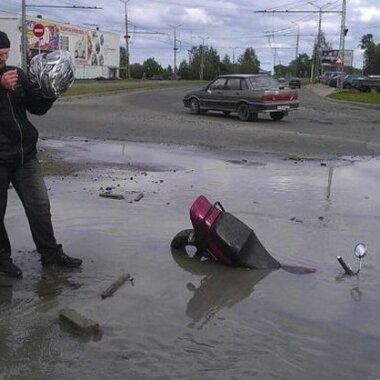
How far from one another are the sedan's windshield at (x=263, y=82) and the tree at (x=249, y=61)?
10825 cm

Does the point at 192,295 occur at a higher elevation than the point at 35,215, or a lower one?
lower

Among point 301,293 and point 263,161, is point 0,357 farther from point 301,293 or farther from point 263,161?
point 263,161

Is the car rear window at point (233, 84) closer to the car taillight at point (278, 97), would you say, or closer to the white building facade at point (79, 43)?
the car taillight at point (278, 97)

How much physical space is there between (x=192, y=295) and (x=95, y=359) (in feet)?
4.24

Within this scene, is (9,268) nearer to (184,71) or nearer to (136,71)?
(184,71)

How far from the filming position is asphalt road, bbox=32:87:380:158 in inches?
586

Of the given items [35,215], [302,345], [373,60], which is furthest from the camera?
[373,60]

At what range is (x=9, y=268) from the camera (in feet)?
16.6

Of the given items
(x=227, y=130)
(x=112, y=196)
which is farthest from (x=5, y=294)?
(x=227, y=130)

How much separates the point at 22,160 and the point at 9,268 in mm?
839

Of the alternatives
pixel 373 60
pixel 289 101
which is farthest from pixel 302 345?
pixel 373 60

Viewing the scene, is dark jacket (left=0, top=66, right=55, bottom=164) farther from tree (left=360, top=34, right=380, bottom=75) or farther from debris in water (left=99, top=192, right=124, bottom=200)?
tree (left=360, top=34, right=380, bottom=75)

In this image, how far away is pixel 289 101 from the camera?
2266 cm

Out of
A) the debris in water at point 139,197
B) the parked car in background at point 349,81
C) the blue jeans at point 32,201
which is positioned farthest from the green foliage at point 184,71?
the blue jeans at point 32,201
